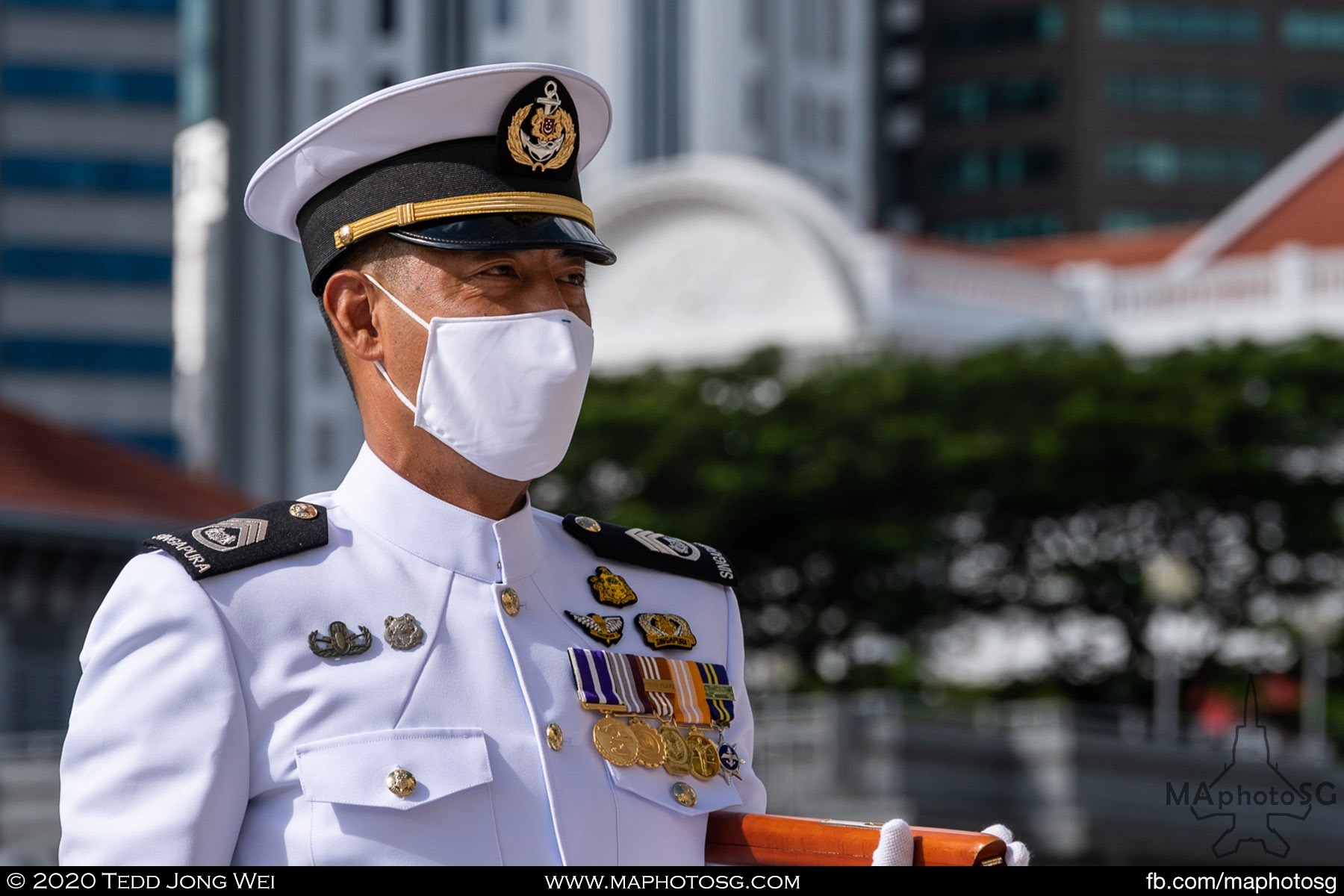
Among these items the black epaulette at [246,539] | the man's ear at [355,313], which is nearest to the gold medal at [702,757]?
the black epaulette at [246,539]

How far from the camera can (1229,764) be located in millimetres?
4859

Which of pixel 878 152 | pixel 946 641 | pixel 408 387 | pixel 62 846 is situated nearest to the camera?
pixel 62 846

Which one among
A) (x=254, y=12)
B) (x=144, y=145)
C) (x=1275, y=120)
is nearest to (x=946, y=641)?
(x=254, y=12)

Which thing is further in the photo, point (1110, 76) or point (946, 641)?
point (1110, 76)

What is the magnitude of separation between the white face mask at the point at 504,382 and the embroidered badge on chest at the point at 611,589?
0.34 meters

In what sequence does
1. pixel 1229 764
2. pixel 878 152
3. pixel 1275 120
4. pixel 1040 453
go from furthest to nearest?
1. pixel 878 152
2. pixel 1275 120
3. pixel 1040 453
4. pixel 1229 764

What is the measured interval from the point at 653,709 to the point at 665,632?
6.1 inches

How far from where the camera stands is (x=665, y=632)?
3.92 metres

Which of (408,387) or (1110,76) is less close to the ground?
(408,387)

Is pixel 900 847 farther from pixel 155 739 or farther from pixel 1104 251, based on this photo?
pixel 1104 251

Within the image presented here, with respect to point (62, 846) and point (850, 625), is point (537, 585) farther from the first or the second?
point (850, 625)

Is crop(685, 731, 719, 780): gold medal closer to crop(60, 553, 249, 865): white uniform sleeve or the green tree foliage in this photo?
crop(60, 553, 249, 865): white uniform sleeve

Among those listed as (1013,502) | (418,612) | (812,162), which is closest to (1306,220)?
(1013,502)

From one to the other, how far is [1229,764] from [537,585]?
5.27 feet
